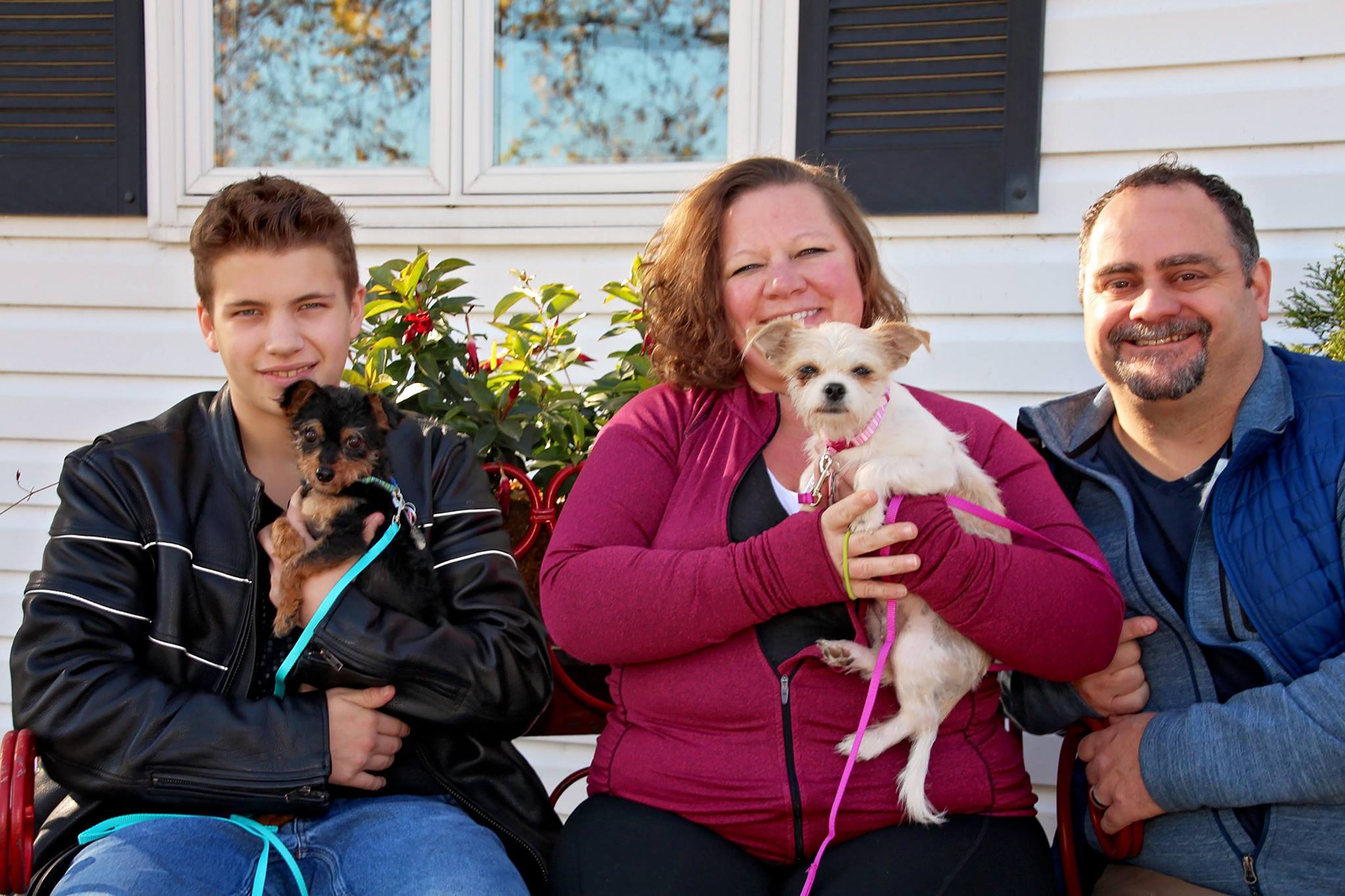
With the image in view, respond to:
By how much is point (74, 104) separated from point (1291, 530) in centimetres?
482

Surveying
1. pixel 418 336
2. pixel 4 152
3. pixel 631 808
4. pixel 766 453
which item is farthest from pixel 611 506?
pixel 4 152

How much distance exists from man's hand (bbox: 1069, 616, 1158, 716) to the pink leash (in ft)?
0.77

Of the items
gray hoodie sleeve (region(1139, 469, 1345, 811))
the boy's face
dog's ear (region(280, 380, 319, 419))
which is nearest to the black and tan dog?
dog's ear (region(280, 380, 319, 419))

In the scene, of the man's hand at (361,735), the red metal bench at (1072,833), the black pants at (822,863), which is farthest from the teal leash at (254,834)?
the red metal bench at (1072,833)

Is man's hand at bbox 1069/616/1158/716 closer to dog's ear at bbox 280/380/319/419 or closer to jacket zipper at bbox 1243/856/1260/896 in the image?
jacket zipper at bbox 1243/856/1260/896

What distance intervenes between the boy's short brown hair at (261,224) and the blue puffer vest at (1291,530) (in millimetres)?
2157

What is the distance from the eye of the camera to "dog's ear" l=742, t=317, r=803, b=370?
2535 millimetres

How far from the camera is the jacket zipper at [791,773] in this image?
7.41 ft

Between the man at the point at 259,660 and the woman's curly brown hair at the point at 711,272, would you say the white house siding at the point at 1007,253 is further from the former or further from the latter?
the man at the point at 259,660

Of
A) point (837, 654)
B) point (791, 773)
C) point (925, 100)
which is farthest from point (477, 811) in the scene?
point (925, 100)

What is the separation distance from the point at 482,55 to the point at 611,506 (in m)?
2.88

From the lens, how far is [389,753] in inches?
95.9

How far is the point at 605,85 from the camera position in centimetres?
475

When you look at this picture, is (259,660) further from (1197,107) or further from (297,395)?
(1197,107)
